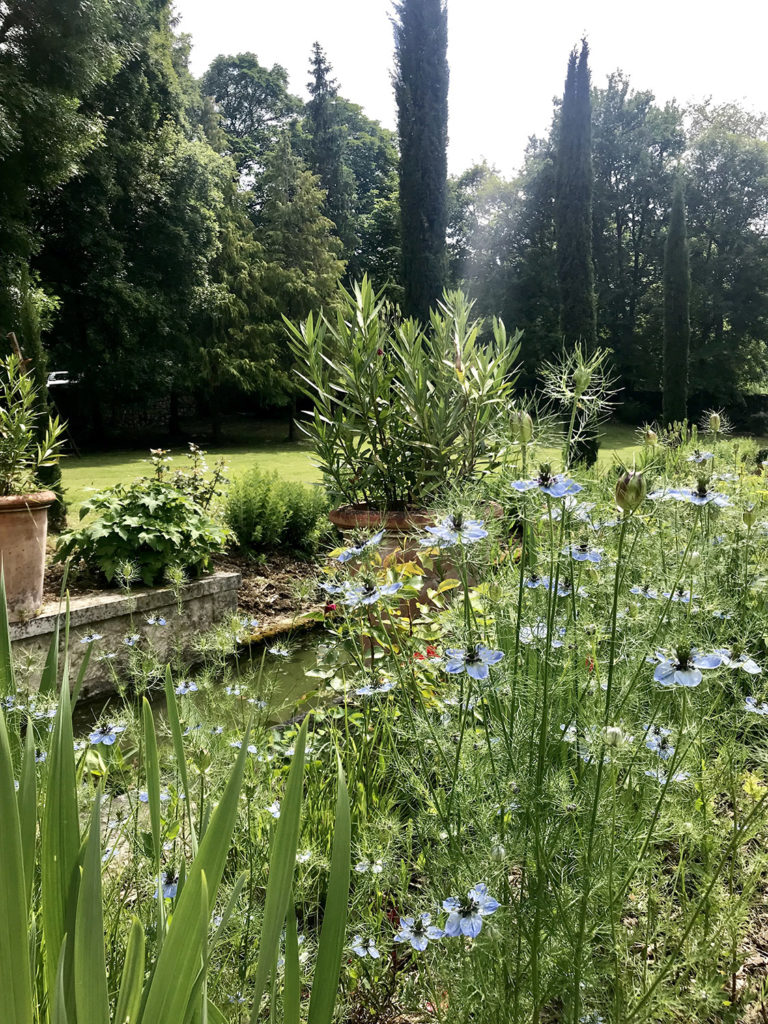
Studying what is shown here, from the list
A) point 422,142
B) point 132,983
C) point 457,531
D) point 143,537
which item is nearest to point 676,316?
point 422,142

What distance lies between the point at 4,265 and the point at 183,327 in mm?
6231

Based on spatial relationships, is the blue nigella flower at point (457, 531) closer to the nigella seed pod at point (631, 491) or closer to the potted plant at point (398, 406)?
the nigella seed pod at point (631, 491)

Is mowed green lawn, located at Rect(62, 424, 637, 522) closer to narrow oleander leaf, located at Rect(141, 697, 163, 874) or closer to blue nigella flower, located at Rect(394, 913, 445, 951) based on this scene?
narrow oleander leaf, located at Rect(141, 697, 163, 874)

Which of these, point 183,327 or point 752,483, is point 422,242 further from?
point 752,483

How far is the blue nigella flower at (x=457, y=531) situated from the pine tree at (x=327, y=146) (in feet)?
82.1

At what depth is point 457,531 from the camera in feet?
3.56

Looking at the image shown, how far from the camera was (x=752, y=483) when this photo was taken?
116 inches

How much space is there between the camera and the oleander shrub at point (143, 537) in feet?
14.8

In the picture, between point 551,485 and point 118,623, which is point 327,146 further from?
point 551,485

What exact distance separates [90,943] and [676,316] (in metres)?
19.4

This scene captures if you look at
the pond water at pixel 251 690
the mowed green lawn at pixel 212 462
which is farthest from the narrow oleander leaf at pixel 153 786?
the mowed green lawn at pixel 212 462

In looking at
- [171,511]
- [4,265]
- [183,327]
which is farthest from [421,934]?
[183,327]

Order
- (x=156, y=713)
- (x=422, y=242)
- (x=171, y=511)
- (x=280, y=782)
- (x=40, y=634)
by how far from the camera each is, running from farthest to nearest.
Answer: (x=422, y=242) → (x=171, y=511) → (x=40, y=634) → (x=156, y=713) → (x=280, y=782)

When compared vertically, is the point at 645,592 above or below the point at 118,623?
above
